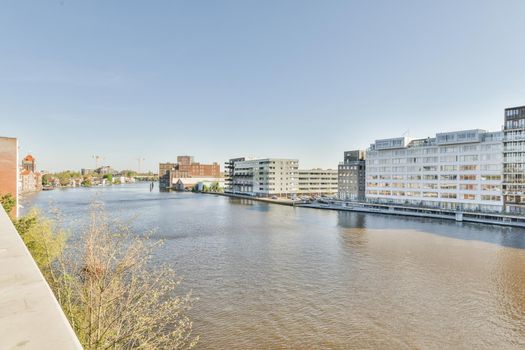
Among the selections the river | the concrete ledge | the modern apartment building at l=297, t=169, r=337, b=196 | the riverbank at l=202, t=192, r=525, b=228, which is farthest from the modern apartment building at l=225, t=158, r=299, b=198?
the concrete ledge

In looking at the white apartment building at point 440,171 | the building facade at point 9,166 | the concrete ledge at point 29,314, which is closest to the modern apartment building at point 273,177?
the white apartment building at point 440,171

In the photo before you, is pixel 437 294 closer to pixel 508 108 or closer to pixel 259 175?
pixel 508 108

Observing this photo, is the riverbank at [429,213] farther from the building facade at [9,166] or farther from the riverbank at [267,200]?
the building facade at [9,166]

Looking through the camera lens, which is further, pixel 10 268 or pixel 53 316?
pixel 10 268

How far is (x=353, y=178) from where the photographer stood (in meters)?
69.6

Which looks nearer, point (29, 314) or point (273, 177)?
point (29, 314)

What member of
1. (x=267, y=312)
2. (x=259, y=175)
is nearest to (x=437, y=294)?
(x=267, y=312)

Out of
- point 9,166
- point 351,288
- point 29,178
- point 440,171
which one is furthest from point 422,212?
point 29,178

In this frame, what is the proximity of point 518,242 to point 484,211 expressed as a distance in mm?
15406

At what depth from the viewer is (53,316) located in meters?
3.05

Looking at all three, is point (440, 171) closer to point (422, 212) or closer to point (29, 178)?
point (422, 212)

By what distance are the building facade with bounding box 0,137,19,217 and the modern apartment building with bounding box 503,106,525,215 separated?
57412 mm

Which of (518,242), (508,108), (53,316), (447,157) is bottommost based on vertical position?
(518,242)

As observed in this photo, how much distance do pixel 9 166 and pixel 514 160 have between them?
58222mm
